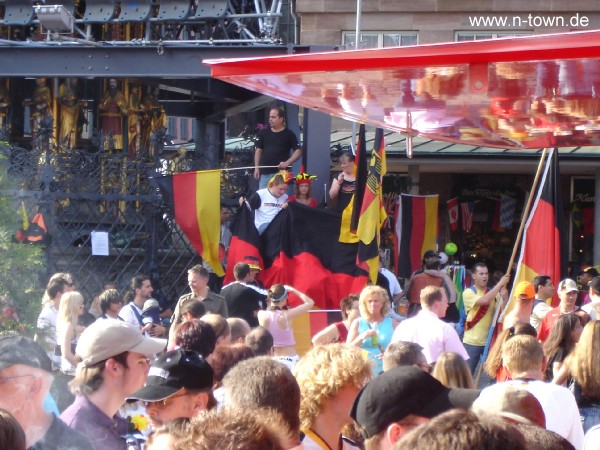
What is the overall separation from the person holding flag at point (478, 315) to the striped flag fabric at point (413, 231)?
4.75m

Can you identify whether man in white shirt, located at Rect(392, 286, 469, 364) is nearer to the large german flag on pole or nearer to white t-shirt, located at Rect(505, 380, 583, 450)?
white t-shirt, located at Rect(505, 380, 583, 450)

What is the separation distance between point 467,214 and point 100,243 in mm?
10409

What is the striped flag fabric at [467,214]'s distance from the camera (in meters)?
21.7

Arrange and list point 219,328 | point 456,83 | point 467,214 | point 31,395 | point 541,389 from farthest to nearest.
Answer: point 467,214
point 456,83
point 219,328
point 541,389
point 31,395

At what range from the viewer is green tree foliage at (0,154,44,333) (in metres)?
5.73

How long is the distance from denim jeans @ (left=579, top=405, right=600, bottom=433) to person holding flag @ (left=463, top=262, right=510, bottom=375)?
4.87 m

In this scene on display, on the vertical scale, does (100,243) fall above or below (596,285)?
below

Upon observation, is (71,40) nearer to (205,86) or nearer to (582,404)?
(205,86)

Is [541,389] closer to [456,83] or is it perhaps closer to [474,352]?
[456,83]

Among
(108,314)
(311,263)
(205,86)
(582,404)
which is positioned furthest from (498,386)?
(205,86)

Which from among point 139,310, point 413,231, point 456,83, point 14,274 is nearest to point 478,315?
point 139,310

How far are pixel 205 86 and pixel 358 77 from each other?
10.3 metres

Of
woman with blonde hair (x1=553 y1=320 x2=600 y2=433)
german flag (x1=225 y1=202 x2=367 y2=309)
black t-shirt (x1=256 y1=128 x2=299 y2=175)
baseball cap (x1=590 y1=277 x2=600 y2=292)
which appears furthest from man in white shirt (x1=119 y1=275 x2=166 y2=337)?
woman with blonde hair (x1=553 y1=320 x2=600 y2=433)

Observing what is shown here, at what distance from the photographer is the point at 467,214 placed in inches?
858
